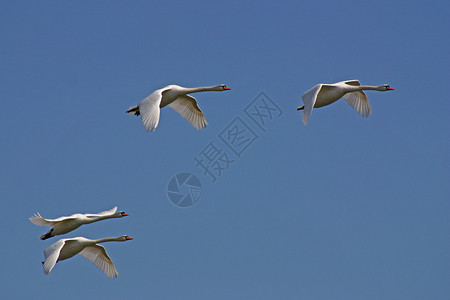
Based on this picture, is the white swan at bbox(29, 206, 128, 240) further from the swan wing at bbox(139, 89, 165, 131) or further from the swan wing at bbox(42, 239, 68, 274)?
the swan wing at bbox(139, 89, 165, 131)

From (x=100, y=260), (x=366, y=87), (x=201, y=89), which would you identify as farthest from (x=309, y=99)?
(x=100, y=260)

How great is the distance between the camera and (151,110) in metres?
29.8

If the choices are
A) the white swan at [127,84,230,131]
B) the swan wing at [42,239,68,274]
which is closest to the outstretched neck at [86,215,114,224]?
the swan wing at [42,239,68,274]

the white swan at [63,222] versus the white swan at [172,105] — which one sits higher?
the white swan at [172,105]

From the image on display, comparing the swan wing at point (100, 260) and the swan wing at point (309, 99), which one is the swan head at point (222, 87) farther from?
the swan wing at point (100, 260)

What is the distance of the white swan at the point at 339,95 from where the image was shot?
2992cm

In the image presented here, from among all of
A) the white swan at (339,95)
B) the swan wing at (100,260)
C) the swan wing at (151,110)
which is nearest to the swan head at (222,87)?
the white swan at (339,95)

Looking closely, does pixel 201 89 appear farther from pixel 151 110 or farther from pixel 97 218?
pixel 97 218

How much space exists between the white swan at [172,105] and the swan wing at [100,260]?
231 inches

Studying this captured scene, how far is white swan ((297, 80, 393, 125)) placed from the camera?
2992 cm

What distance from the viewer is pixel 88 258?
35344 millimetres

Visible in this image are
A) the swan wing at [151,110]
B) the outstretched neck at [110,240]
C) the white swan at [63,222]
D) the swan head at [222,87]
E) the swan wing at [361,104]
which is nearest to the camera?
the swan wing at [151,110]

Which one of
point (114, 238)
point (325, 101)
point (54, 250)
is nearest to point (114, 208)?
point (114, 238)

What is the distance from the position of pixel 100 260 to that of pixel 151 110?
830cm
